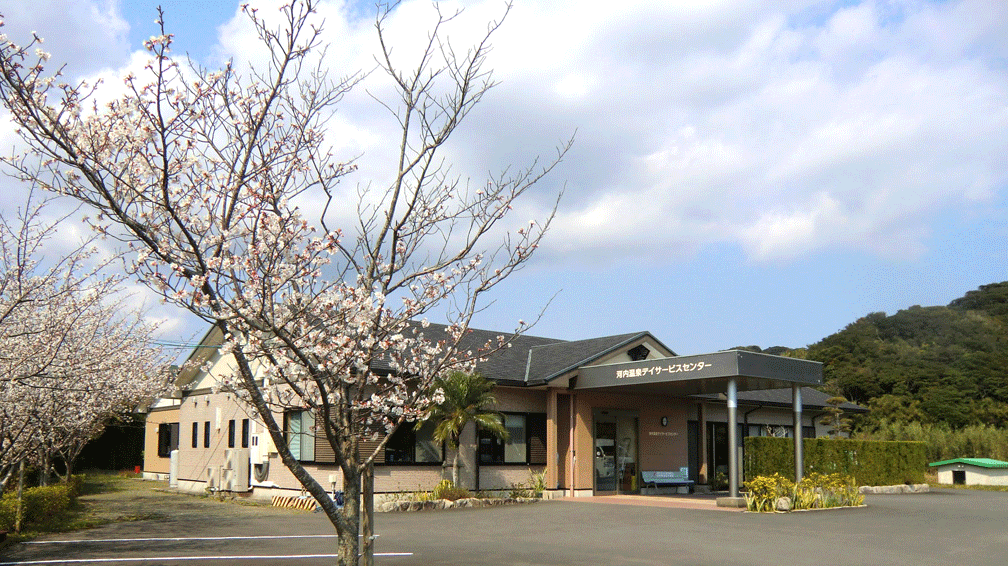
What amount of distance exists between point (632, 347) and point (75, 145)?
21.2m

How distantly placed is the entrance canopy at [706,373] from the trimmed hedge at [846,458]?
Result: 1.81 m

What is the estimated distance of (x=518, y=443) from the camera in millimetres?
23609

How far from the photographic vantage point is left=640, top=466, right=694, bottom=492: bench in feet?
82.0

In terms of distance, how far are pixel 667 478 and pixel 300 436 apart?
441 inches

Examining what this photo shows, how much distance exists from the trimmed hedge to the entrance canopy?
5.93ft

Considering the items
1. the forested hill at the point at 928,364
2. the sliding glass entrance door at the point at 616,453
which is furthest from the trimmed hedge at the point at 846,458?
the forested hill at the point at 928,364

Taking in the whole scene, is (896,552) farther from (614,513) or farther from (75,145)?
(75,145)

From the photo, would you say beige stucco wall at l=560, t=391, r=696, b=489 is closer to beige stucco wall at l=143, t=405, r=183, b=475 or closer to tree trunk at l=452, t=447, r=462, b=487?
tree trunk at l=452, t=447, r=462, b=487

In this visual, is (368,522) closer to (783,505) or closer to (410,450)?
(783,505)

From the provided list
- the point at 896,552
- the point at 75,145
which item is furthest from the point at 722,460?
the point at 75,145

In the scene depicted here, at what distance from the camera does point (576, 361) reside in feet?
79.7

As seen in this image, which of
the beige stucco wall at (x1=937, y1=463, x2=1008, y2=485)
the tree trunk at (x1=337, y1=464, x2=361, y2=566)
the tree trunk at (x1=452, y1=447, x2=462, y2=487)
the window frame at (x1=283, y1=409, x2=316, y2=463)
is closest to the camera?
the tree trunk at (x1=337, y1=464, x2=361, y2=566)

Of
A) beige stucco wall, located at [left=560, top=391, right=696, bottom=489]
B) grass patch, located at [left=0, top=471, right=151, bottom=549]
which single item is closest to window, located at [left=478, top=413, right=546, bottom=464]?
beige stucco wall, located at [left=560, top=391, right=696, bottom=489]

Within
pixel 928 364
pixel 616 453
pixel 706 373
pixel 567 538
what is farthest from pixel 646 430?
pixel 928 364
